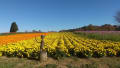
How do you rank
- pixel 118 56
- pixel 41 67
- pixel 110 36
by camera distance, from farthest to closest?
pixel 110 36
pixel 118 56
pixel 41 67

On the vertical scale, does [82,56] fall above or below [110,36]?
below

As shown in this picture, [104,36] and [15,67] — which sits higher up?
[104,36]

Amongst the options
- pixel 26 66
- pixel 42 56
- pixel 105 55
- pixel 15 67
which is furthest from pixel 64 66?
pixel 105 55

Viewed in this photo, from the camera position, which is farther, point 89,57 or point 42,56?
point 89,57

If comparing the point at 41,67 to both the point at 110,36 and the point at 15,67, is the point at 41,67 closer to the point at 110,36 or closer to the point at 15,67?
the point at 15,67

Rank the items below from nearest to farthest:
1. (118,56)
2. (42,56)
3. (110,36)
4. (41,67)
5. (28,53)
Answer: (41,67) < (42,56) < (28,53) < (118,56) < (110,36)

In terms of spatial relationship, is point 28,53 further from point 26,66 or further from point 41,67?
point 41,67

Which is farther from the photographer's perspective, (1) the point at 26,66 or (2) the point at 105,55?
(2) the point at 105,55

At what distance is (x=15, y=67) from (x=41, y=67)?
852mm

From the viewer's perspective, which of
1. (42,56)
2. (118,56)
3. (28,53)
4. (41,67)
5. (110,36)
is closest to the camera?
(41,67)

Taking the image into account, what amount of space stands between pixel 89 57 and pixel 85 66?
3.32ft

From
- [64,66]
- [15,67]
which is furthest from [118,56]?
[15,67]

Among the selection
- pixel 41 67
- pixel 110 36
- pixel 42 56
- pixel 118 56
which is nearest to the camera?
pixel 41 67

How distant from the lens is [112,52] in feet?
14.5
